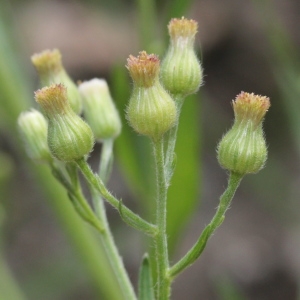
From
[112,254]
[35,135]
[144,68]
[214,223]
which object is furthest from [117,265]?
[144,68]

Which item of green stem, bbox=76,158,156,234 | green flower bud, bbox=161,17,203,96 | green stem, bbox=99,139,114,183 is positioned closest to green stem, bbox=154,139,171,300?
green stem, bbox=76,158,156,234

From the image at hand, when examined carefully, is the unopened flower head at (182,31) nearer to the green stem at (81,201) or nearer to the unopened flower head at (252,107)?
the unopened flower head at (252,107)

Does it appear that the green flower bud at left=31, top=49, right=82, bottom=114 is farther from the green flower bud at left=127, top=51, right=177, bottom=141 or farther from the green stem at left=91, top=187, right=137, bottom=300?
the green flower bud at left=127, top=51, right=177, bottom=141

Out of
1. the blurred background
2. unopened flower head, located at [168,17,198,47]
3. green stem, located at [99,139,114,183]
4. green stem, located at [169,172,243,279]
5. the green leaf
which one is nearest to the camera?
green stem, located at [169,172,243,279]

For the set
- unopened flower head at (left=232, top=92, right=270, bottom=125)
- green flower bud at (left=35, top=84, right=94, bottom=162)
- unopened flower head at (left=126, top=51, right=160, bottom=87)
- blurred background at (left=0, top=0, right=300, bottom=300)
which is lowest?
blurred background at (left=0, top=0, right=300, bottom=300)

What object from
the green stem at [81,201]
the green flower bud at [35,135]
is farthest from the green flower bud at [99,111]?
the green stem at [81,201]

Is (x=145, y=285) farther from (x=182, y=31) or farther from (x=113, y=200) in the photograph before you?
(x=182, y=31)
